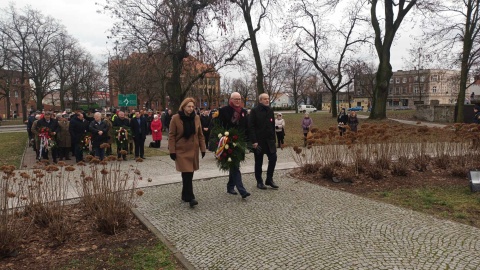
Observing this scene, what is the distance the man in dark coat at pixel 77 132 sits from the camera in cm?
→ 1184

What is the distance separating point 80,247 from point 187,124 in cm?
252

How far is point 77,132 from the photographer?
12.0 metres

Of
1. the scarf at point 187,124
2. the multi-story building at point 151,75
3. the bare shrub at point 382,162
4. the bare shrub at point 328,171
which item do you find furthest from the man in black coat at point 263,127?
the multi-story building at point 151,75

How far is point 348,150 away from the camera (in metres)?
8.52

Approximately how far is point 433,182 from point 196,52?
1732cm

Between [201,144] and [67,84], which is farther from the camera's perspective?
[67,84]

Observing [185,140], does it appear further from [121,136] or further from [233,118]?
[121,136]

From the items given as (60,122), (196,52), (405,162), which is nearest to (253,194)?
(405,162)

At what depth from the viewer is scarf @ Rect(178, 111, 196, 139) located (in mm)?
6066

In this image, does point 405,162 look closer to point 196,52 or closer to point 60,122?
point 60,122

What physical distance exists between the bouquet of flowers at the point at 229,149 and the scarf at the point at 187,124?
0.67 m

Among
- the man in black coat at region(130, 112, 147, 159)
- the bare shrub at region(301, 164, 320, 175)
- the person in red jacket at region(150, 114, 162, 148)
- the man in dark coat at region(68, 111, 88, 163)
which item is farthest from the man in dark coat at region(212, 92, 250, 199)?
the person in red jacket at region(150, 114, 162, 148)

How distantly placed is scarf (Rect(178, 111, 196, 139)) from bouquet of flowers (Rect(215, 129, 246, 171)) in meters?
0.67

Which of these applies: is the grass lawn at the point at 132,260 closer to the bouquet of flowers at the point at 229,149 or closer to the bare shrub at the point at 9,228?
the bare shrub at the point at 9,228
